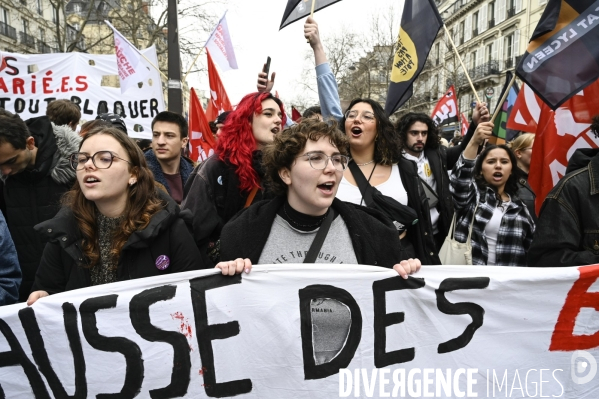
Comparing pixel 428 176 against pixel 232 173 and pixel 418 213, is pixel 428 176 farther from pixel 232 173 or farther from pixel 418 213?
pixel 232 173

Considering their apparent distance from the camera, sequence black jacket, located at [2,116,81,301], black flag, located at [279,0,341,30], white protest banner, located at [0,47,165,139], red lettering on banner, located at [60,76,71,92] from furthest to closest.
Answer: red lettering on banner, located at [60,76,71,92]
white protest banner, located at [0,47,165,139]
black flag, located at [279,0,341,30]
black jacket, located at [2,116,81,301]

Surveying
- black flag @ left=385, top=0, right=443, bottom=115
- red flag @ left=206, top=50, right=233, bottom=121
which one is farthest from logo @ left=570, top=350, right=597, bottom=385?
red flag @ left=206, top=50, right=233, bottom=121

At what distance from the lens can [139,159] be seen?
8.00 ft

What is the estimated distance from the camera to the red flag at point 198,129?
6.48 m

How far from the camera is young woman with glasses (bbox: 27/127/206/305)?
226 cm

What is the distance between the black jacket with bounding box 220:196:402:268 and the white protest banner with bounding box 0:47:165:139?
5.57m

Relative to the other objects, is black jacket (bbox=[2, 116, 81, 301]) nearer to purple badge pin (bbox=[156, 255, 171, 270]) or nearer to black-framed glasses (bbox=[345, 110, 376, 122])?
purple badge pin (bbox=[156, 255, 171, 270])

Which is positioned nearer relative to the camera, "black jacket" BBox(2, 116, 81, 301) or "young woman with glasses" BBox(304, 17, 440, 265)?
"young woman with glasses" BBox(304, 17, 440, 265)

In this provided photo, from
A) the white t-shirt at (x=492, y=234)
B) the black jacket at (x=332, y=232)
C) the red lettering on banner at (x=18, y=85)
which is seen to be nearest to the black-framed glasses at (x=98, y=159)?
the black jacket at (x=332, y=232)

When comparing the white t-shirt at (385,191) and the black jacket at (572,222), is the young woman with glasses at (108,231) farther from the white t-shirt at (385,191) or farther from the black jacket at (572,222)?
the black jacket at (572,222)

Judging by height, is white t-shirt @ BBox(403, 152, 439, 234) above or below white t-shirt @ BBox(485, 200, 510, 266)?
above

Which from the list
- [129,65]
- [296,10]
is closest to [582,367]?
[296,10]

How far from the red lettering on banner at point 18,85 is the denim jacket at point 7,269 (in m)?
6.25

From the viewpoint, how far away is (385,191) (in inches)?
126
